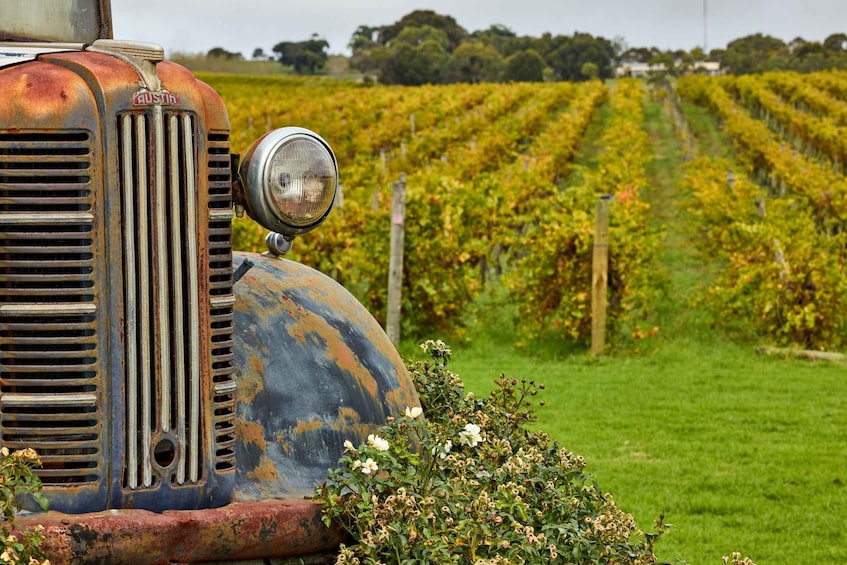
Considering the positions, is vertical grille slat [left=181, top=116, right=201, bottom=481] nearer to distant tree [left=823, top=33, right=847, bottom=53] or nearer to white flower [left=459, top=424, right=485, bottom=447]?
white flower [left=459, top=424, right=485, bottom=447]

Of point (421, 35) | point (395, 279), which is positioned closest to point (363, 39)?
point (421, 35)

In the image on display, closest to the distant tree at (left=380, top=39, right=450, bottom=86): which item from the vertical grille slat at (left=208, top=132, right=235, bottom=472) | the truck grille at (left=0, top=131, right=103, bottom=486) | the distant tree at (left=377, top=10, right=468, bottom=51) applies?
the distant tree at (left=377, top=10, right=468, bottom=51)

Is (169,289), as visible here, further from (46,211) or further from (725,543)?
(725,543)

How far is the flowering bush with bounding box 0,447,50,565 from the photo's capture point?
9.28ft

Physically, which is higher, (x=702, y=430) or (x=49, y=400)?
(x=49, y=400)

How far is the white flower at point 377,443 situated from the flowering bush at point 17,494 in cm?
98

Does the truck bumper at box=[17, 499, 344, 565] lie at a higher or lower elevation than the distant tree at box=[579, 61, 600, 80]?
lower

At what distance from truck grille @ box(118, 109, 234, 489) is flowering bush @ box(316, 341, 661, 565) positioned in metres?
0.43

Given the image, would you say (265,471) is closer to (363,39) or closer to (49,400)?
(49,400)

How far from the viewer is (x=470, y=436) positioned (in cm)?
423

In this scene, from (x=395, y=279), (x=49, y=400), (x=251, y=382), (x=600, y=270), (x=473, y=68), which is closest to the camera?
(x=49, y=400)

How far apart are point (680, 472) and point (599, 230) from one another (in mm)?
4252

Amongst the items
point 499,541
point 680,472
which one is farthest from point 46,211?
point 680,472

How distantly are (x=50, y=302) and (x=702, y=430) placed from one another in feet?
23.8
